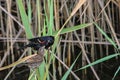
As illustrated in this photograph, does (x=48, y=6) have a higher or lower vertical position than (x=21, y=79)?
higher

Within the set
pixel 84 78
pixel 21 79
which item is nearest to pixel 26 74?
pixel 21 79

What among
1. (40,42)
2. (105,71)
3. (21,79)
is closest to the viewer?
(40,42)

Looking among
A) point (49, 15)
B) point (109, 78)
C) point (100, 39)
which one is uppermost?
point (49, 15)

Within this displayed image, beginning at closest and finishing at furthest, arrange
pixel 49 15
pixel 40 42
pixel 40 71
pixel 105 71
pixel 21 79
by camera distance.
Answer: pixel 40 42, pixel 40 71, pixel 49 15, pixel 21 79, pixel 105 71

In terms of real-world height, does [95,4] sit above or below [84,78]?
above

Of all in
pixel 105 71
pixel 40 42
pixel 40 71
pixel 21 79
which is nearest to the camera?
pixel 40 42

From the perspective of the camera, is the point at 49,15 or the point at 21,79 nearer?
the point at 49,15

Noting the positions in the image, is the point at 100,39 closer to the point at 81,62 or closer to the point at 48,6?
the point at 81,62

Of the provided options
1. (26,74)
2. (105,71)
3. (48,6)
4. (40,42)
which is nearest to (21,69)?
(26,74)

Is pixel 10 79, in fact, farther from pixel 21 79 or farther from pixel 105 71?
pixel 105 71
